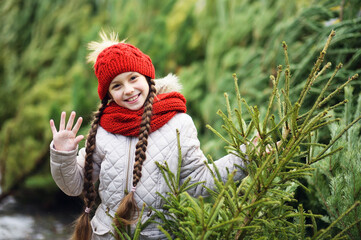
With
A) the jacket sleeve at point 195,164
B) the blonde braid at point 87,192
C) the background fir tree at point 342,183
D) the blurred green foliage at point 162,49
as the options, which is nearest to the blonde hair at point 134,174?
the blonde braid at point 87,192

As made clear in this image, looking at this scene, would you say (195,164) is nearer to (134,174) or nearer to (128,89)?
(134,174)

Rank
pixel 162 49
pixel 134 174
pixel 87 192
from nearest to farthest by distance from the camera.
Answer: pixel 134 174 → pixel 87 192 → pixel 162 49

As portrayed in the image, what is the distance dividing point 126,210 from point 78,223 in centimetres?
32

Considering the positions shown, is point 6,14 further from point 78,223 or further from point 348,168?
point 348,168

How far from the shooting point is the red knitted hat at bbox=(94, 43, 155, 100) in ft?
5.21

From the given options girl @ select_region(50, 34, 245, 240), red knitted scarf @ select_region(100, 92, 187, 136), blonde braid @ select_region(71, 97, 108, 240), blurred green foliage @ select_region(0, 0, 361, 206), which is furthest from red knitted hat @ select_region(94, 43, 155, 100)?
blurred green foliage @ select_region(0, 0, 361, 206)

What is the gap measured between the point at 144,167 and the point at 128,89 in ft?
1.19

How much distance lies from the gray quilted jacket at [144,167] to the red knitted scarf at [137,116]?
0.04 meters

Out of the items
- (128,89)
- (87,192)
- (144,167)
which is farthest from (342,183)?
(87,192)

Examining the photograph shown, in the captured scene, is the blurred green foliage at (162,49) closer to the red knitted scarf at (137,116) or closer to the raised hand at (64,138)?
the red knitted scarf at (137,116)

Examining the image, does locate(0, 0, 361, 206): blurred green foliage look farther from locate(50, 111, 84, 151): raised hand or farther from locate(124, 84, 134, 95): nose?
locate(50, 111, 84, 151): raised hand

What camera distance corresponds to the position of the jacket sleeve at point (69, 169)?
154 centimetres

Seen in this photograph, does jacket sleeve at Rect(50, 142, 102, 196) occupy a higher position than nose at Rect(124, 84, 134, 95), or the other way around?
nose at Rect(124, 84, 134, 95)

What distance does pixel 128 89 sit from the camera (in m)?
1.59
